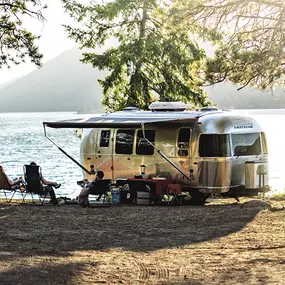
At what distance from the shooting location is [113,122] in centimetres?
1591

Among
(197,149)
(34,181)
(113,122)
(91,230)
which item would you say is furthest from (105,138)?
(91,230)

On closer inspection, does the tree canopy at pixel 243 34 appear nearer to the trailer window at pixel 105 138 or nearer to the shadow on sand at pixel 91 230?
the shadow on sand at pixel 91 230

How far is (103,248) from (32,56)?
8.70 meters

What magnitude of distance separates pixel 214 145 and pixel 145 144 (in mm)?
2228

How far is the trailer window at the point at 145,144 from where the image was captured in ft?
56.9

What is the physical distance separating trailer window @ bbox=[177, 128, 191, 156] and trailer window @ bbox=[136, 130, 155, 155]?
2.93 feet

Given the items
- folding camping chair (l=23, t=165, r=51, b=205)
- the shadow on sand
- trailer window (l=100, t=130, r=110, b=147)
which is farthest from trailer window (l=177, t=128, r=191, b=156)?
folding camping chair (l=23, t=165, r=51, b=205)

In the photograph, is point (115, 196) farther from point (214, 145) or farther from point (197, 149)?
point (214, 145)

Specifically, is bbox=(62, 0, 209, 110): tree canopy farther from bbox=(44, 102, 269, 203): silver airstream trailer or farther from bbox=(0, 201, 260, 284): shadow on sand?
bbox=(0, 201, 260, 284): shadow on sand

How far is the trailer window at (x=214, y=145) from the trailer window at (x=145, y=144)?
5.42ft

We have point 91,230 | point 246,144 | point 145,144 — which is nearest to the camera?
point 91,230

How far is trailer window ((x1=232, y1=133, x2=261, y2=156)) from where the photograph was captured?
16.5 meters

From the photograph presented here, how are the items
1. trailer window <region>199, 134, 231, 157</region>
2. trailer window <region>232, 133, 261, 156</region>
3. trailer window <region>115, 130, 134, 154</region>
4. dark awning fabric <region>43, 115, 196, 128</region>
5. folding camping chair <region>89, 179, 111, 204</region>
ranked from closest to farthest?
dark awning fabric <region>43, 115, 196, 128</region>
folding camping chair <region>89, 179, 111, 204</region>
trailer window <region>199, 134, 231, 157</region>
trailer window <region>232, 133, 261, 156</region>
trailer window <region>115, 130, 134, 154</region>

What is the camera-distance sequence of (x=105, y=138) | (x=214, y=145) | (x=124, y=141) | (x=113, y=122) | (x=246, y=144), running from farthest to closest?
(x=105, y=138)
(x=124, y=141)
(x=246, y=144)
(x=214, y=145)
(x=113, y=122)
